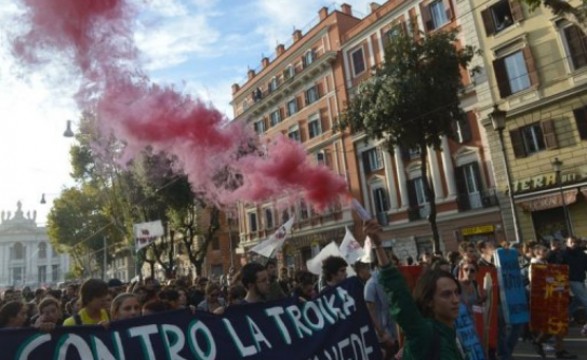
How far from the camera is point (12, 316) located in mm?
5258

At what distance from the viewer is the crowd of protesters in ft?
8.33

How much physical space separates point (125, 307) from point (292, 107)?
3075cm

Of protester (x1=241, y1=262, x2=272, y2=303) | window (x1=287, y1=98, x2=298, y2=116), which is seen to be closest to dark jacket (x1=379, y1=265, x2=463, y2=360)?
protester (x1=241, y1=262, x2=272, y2=303)

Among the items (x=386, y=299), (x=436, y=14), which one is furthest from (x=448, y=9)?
(x=386, y=299)

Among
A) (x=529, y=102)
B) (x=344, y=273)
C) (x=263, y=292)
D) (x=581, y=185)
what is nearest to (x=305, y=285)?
(x=344, y=273)

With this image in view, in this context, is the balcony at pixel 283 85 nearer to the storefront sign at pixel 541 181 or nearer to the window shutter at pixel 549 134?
the window shutter at pixel 549 134

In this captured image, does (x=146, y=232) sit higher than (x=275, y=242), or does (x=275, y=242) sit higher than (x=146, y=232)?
(x=146, y=232)

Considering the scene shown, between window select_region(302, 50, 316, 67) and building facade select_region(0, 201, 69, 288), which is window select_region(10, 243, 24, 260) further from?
window select_region(302, 50, 316, 67)

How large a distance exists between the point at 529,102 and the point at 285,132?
17.9 m

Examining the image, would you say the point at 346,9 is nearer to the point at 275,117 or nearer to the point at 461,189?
the point at 275,117

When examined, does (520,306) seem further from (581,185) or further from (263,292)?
(581,185)

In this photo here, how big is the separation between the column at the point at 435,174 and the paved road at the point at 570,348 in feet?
50.2

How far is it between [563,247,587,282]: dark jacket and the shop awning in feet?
33.6

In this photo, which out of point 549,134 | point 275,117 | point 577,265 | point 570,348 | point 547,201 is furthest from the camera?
point 275,117
